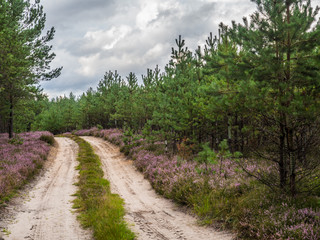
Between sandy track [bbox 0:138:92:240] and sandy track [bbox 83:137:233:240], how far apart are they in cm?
187

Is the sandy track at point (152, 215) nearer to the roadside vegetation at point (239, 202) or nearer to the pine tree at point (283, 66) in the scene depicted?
the roadside vegetation at point (239, 202)

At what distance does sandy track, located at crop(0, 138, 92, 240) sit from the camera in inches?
268

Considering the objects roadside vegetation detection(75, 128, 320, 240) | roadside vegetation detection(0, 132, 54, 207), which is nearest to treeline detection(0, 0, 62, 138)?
roadside vegetation detection(0, 132, 54, 207)

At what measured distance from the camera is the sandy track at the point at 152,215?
22.2 ft

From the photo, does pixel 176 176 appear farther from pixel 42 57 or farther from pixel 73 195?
pixel 42 57

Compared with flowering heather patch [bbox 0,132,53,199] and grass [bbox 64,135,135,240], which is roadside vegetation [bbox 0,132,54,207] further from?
grass [bbox 64,135,135,240]

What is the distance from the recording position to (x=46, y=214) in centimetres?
843

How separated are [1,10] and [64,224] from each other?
57.4ft

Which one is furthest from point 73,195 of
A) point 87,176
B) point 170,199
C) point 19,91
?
point 19,91

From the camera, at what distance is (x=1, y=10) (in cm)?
1741

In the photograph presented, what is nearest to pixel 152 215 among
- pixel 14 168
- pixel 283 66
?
pixel 283 66

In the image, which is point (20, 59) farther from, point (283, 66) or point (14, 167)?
point (283, 66)

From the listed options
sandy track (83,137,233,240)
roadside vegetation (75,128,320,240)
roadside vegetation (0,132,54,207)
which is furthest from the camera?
roadside vegetation (0,132,54,207)

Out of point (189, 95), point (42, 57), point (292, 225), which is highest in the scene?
point (42, 57)
